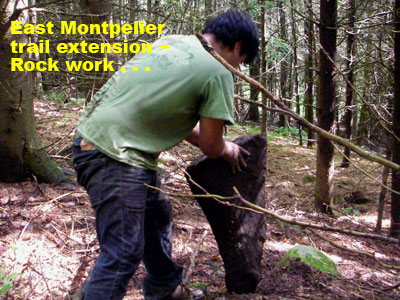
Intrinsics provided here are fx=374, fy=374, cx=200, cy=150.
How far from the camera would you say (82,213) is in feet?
12.5

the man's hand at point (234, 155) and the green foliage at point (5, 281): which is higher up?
the man's hand at point (234, 155)

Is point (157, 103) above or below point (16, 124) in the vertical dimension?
above

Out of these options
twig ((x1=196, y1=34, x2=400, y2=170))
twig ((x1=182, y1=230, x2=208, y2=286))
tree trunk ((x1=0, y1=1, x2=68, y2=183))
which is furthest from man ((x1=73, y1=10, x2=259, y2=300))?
tree trunk ((x1=0, y1=1, x2=68, y2=183))

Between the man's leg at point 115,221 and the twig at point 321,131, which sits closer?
the twig at point 321,131

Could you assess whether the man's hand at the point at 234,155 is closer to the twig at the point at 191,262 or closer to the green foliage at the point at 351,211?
the twig at the point at 191,262

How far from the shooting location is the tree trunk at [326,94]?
4542 mm

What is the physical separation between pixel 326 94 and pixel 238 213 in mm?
2660

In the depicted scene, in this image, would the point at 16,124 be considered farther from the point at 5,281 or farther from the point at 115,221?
the point at 115,221

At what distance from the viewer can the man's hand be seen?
95.6 inches

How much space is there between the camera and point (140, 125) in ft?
6.79

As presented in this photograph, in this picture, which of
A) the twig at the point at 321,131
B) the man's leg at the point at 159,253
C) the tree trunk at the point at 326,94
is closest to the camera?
the twig at the point at 321,131

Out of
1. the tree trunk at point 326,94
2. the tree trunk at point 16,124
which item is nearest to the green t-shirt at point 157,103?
the tree trunk at point 16,124

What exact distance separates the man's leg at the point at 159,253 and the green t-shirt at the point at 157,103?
1.53 feet

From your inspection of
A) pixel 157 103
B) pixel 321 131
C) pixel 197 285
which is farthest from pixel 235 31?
pixel 197 285
